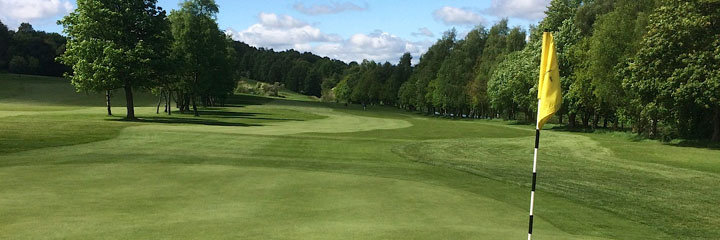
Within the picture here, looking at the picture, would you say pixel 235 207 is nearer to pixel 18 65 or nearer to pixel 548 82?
pixel 548 82

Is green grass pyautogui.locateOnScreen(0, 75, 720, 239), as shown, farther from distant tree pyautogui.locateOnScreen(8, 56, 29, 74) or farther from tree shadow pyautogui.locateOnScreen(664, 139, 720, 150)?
distant tree pyautogui.locateOnScreen(8, 56, 29, 74)

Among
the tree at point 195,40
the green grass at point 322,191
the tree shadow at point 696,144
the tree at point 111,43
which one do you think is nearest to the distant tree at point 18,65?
the tree at point 195,40

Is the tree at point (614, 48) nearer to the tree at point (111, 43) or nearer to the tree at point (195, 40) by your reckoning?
the tree at point (111, 43)

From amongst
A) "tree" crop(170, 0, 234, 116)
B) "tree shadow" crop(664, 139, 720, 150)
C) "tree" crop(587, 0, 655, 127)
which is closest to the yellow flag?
"tree shadow" crop(664, 139, 720, 150)

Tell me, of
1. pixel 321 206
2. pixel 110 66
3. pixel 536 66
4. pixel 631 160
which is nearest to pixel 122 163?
pixel 321 206

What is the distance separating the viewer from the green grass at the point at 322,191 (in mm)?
9859

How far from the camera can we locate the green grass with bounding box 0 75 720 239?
388 inches

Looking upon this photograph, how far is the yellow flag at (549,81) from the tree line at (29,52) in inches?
5899

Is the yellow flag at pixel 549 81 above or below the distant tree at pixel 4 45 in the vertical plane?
below

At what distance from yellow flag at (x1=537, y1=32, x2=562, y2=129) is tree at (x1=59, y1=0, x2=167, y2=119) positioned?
46.5m

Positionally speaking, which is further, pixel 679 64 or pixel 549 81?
pixel 679 64

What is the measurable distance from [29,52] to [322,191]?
160121 mm

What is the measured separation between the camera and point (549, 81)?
29.0ft

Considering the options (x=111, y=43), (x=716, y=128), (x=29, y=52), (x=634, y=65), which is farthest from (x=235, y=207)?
(x=29, y=52)
